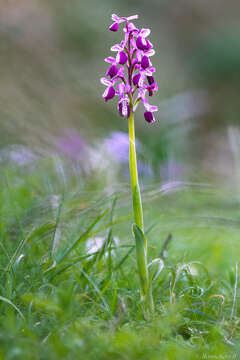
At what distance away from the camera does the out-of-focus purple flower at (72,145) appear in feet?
13.4

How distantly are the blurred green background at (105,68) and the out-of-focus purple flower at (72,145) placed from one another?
48 mm

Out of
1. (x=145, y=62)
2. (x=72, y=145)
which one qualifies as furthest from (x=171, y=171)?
(x=145, y=62)

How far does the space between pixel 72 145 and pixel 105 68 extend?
523cm

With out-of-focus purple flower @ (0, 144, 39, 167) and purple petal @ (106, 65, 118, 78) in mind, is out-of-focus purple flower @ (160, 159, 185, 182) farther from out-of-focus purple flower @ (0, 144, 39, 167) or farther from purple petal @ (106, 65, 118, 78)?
purple petal @ (106, 65, 118, 78)

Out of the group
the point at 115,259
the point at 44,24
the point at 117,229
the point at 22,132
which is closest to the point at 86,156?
the point at 22,132

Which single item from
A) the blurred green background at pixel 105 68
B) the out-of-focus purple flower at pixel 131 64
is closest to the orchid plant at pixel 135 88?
the out-of-focus purple flower at pixel 131 64

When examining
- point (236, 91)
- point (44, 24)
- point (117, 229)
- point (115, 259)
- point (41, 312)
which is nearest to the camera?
point (41, 312)

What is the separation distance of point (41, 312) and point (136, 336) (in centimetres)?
44

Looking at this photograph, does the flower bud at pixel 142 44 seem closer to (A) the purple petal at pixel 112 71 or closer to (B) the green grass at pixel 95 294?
(A) the purple petal at pixel 112 71

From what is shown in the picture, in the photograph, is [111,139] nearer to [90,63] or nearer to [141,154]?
[141,154]

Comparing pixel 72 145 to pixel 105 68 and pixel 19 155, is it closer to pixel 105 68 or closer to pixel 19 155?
pixel 19 155

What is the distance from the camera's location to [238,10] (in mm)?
12391

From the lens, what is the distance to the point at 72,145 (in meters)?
4.36

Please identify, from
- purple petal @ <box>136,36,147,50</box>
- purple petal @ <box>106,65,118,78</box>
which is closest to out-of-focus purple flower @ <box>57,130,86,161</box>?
purple petal @ <box>106,65,118,78</box>
